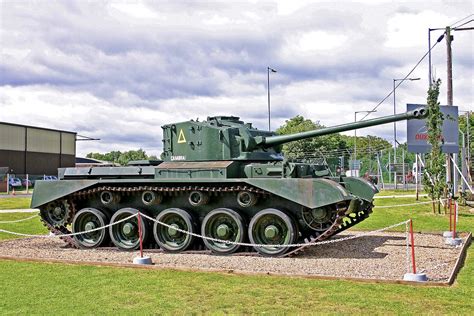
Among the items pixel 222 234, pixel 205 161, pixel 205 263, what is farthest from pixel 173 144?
pixel 205 263

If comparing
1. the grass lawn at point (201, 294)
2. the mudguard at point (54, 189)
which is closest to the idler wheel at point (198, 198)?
A: the mudguard at point (54, 189)

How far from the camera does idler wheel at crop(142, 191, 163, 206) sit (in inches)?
570

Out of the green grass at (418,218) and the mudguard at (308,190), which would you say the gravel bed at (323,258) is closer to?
the mudguard at (308,190)

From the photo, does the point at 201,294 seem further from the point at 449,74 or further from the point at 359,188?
the point at 449,74

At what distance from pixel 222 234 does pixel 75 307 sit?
5674 mm

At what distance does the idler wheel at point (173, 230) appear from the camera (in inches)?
555

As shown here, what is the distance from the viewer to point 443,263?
11797 millimetres

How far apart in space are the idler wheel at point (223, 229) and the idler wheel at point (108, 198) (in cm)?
262

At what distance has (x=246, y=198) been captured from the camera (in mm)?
13578

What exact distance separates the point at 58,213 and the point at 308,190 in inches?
284

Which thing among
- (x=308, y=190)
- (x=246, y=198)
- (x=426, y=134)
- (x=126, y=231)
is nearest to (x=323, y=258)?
(x=308, y=190)

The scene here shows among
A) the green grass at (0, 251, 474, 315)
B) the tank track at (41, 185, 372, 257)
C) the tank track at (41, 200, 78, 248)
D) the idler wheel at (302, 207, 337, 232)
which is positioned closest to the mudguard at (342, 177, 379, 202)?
the tank track at (41, 185, 372, 257)

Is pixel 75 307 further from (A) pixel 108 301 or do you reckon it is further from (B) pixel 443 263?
(B) pixel 443 263

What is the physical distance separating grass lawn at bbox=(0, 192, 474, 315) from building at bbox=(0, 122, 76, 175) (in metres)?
49.8
